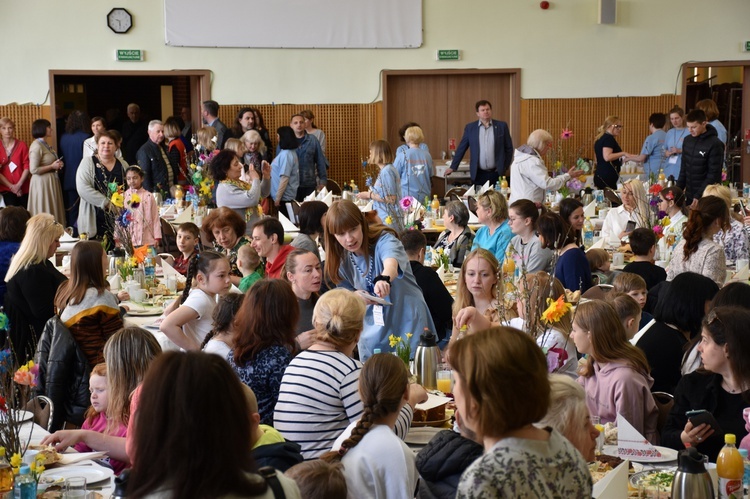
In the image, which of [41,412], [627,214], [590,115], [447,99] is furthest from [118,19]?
[41,412]

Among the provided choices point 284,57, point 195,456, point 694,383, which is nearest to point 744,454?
point 694,383

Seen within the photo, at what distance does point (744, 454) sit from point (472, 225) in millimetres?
6445

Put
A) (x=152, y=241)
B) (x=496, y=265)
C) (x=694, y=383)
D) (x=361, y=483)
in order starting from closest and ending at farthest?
1. (x=361, y=483)
2. (x=694, y=383)
3. (x=496, y=265)
4. (x=152, y=241)

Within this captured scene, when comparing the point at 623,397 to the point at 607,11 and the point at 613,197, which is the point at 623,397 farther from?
the point at 607,11

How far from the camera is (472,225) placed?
999 cm

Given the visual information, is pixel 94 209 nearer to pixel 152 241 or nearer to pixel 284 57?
pixel 152 241

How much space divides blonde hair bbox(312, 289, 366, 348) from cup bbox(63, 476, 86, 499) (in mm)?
1036

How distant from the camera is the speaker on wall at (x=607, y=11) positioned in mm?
15336

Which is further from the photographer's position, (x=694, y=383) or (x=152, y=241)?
(x=152, y=241)

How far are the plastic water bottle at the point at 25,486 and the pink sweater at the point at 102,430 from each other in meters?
0.51

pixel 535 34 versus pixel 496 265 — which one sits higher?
pixel 535 34

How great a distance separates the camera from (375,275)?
5.70 metres

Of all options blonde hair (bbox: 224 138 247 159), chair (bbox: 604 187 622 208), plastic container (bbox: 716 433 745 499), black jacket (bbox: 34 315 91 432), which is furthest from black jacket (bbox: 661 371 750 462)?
chair (bbox: 604 187 622 208)

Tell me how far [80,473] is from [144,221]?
514 cm
